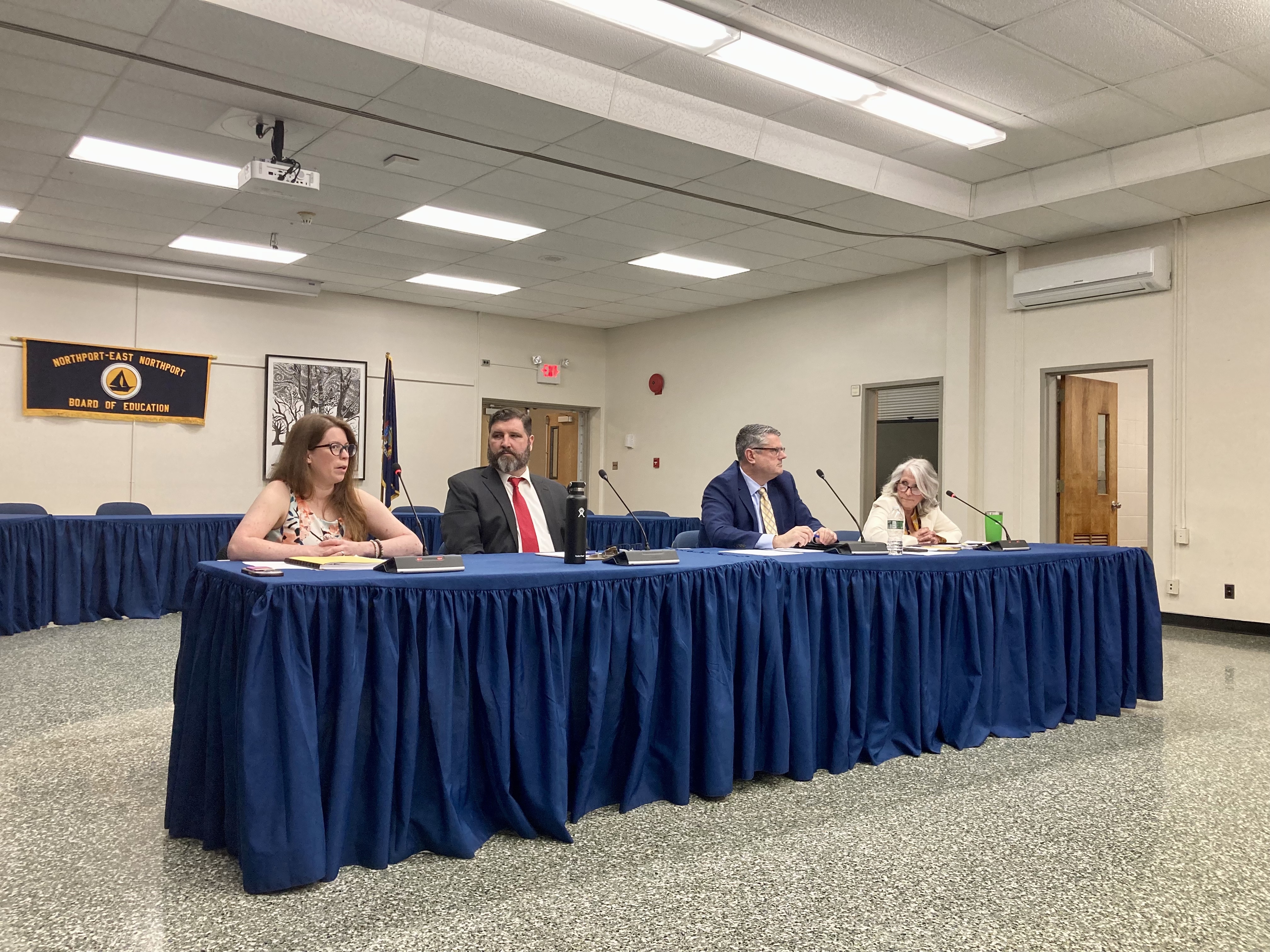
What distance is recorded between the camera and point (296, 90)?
433cm

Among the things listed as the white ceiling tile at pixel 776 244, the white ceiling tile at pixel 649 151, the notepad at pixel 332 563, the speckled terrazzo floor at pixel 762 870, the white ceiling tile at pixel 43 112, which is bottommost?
the speckled terrazzo floor at pixel 762 870

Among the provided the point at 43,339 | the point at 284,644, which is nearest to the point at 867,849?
the point at 284,644

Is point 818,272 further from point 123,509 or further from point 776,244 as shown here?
point 123,509

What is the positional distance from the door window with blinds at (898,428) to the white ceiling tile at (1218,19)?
151 inches

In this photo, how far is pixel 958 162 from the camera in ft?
18.7

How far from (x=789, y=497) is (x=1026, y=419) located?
365cm

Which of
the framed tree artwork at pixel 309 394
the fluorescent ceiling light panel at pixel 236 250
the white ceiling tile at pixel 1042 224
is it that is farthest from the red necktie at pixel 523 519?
the framed tree artwork at pixel 309 394

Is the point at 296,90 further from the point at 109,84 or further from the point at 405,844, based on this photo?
the point at 405,844

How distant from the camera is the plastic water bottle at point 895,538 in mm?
3459

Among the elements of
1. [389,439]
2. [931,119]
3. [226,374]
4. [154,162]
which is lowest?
[389,439]

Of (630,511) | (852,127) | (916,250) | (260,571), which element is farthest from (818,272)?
(260,571)

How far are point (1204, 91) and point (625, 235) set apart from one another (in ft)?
12.1

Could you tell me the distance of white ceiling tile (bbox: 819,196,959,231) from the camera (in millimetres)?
5914

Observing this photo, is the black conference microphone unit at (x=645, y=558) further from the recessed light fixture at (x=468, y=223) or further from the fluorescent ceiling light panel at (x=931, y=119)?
the recessed light fixture at (x=468, y=223)
